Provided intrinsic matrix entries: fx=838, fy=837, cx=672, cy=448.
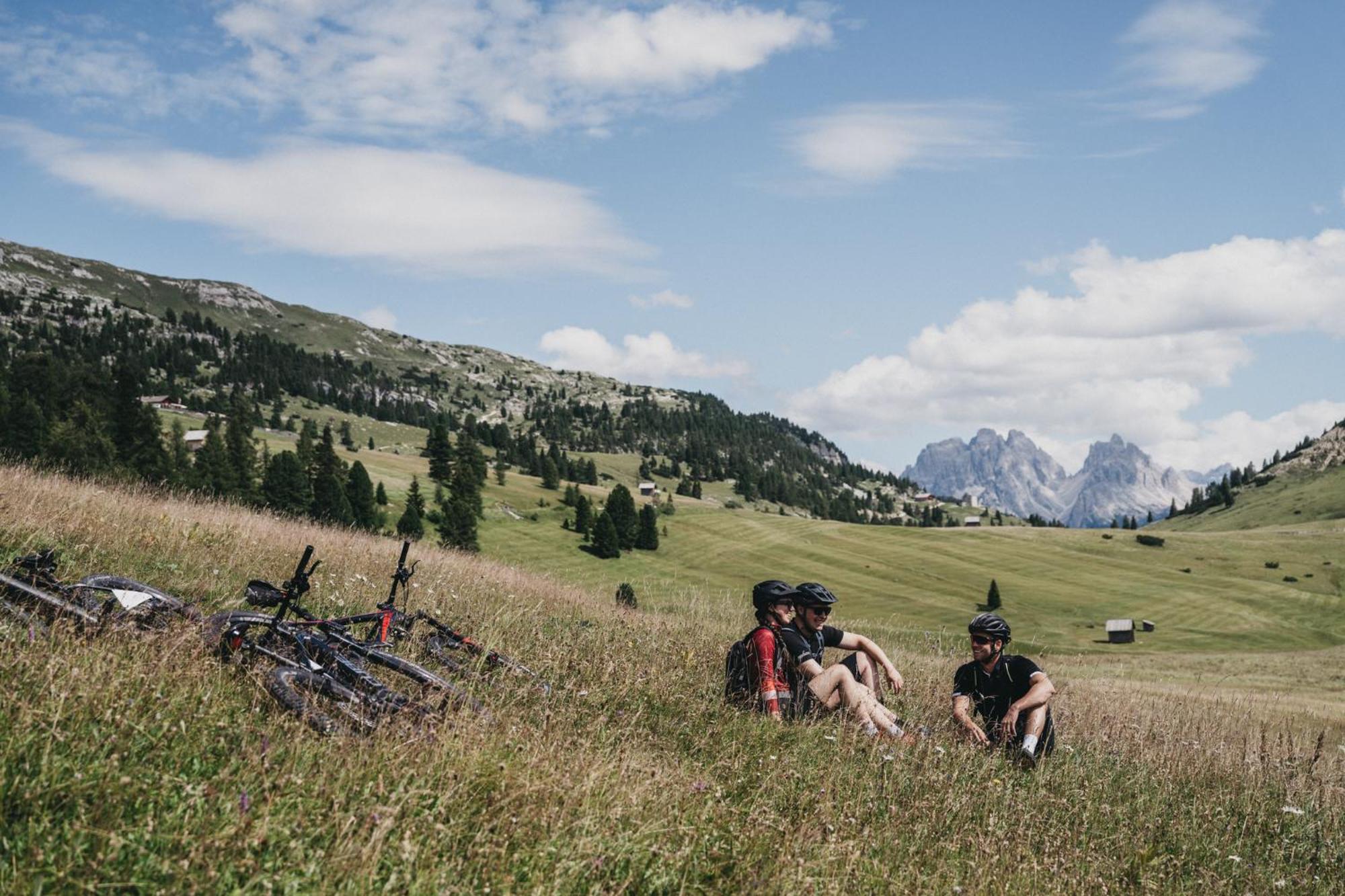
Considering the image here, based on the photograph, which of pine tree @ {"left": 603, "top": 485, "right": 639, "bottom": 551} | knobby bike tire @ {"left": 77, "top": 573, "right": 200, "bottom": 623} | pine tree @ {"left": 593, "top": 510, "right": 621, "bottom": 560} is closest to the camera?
knobby bike tire @ {"left": 77, "top": 573, "right": 200, "bottom": 623}

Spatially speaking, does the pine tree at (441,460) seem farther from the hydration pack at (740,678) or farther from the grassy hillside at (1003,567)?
the hydration pack at (740,678)

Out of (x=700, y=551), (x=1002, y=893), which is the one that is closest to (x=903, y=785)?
(x=1002, y=893)

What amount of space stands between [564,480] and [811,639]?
152m

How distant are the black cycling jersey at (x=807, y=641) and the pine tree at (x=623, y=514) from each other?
104 metres

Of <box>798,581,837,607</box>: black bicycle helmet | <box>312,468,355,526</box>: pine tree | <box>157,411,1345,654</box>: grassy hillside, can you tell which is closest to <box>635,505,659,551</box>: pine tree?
<box>157,411,1345,654</box>: grassy hillside

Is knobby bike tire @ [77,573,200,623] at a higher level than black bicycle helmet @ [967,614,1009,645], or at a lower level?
lower

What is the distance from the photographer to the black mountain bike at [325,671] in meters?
4.92

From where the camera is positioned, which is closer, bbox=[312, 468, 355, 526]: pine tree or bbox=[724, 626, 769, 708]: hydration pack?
bbox=[724, 626, 769, 708]: hydration pack

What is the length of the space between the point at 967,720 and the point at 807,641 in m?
1.76

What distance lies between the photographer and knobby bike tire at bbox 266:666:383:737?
4.72 meters

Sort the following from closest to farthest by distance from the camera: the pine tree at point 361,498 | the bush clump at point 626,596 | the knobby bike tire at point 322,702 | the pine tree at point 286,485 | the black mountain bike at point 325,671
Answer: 1. the knobby bike tire at point 322,702
2. the black mountain bike at point 325,671
3. the bush clump at point 626,596
4. the pine tree at point 286,485
5. the pine tree at point 361,498

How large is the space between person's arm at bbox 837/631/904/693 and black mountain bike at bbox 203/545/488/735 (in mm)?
4811

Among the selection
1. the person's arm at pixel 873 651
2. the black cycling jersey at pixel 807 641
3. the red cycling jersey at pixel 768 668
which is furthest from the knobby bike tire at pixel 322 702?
the person's arm at pixel 873 651

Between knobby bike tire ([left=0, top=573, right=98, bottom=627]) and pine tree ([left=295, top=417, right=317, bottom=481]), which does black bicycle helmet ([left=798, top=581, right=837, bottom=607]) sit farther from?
pine tree ([left=295, top=417, right=317, bottom=481])
